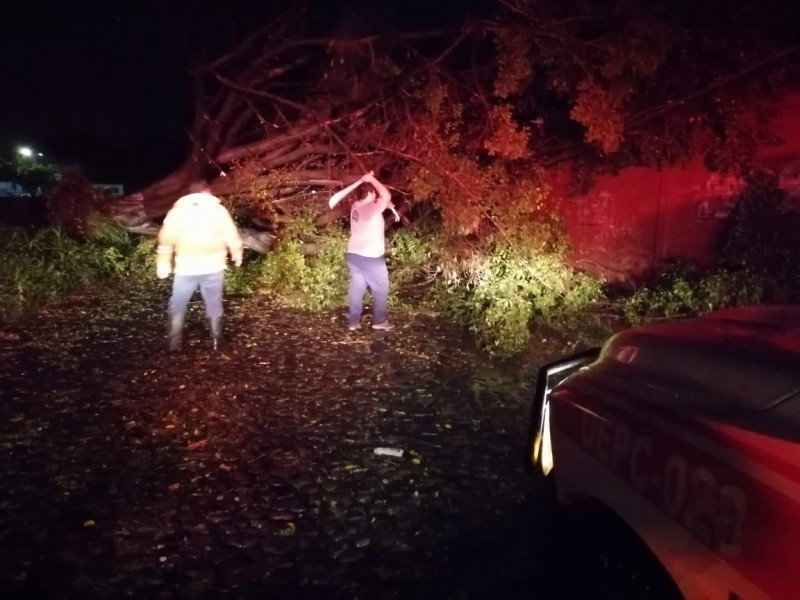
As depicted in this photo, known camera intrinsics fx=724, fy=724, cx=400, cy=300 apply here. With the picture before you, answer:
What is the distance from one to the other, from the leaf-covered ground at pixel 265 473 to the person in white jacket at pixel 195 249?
43 centimetres

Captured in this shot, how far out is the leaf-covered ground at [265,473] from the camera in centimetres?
333

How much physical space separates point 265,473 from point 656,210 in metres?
6.65

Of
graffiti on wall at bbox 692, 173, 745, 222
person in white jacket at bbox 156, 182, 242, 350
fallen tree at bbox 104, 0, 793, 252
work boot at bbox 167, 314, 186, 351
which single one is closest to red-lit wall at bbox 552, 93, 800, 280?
graffiti on wall at bbox 692, 173, 745, 222

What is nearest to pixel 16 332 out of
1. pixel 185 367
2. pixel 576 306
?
pixel 185 367

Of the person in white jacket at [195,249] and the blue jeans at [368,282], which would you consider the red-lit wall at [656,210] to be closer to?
the blue jeans at [368,282]

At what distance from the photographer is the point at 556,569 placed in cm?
338

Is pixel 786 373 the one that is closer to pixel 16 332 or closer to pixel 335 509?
pixel 335 509

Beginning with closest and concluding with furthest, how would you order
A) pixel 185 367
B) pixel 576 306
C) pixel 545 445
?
pixel 545 445 → pixel 185 367 → pixel 576 306

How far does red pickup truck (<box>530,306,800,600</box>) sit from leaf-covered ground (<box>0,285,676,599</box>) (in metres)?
0.99

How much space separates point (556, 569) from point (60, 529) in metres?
2.45

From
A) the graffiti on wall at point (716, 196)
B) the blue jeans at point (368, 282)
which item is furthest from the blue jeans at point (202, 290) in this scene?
the graffiti on wall at point (716, 196)

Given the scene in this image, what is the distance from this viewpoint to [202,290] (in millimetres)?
6727

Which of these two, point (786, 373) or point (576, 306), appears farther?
point (576, 306)

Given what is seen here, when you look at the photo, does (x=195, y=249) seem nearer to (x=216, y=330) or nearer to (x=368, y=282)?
(x=216, y=330)
